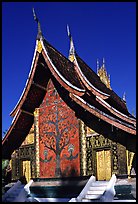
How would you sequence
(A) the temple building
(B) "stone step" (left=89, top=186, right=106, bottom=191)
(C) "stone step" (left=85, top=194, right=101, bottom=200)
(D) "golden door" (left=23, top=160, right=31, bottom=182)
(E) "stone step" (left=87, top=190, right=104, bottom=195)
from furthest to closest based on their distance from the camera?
(D) "golden door" (left=23, top=160, right=31, bottom=182), (A) the temple building, (B) "stone step" (left=89, top=186, right=106, bottom=191), (E) "stone step" (left=87, top=190, right=104, bottom=195), (C) "stone step" (left=85, top=194, right=101, bottom=200)

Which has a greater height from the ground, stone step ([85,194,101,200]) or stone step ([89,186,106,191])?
stone step ([89,186,106,191])

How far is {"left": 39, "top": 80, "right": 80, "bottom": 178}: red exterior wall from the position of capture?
12.0 meters

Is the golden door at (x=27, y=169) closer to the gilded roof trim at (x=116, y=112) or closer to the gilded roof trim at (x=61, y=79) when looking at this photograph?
the gilded roof trim at (x=61, y=79)

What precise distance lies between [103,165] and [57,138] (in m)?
2.30

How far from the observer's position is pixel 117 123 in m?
10.3

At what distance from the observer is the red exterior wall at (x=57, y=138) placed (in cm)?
1199

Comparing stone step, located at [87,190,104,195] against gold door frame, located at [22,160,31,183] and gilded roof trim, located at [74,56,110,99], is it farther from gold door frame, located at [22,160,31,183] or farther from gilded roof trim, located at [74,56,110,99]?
gold door frame, located at [22,160,31,183]

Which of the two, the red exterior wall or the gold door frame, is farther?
the gold door frame

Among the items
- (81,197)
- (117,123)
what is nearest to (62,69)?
(117,123)

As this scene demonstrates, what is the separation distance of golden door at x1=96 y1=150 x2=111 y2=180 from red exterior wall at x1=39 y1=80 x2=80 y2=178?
83cm

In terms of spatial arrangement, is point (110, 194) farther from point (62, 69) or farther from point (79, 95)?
point (62, 69)

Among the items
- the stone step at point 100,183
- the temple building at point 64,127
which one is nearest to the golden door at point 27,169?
the temple building at point 64,127

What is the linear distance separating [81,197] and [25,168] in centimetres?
515

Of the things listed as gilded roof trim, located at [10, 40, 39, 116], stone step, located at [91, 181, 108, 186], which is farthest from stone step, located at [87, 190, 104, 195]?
gilded roof trim, located at [10, 40, 39, 116]
